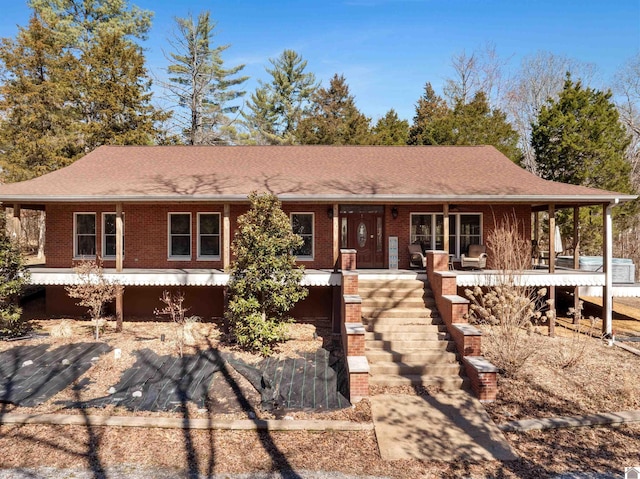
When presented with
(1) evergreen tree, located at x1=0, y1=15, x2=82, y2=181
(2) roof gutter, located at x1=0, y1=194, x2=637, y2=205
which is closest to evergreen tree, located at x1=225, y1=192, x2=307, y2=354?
(2) roof gutter, located at x1=0, y1=194, x2=637, y2=205

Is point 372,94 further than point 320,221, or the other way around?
point 372,94

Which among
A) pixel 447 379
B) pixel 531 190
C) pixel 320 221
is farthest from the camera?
pixel 320 221

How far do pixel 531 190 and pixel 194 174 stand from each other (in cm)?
1071

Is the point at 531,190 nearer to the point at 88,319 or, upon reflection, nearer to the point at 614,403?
the point at 614,403

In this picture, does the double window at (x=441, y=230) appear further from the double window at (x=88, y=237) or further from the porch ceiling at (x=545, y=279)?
the double window at (x=88, y=237)

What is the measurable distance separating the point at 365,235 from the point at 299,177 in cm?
298

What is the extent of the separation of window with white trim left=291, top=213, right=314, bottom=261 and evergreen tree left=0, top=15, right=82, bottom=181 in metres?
15.3

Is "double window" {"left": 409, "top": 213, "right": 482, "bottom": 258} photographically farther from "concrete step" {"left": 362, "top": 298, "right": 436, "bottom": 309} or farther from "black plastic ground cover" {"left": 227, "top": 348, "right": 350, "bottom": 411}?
"black plastic ground cover" {"left": 227, "top": 348, "right": 350, "bottom": 411}

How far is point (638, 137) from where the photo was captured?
89.9 ft

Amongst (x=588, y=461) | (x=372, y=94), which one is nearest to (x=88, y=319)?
(x=588, y=461)

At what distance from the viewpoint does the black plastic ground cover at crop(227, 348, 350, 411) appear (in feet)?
22.5

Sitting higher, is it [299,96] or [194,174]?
[299,96]

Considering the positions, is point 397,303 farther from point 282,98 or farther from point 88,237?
point 282,98

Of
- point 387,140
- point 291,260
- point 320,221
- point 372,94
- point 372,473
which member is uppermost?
point 372,94
